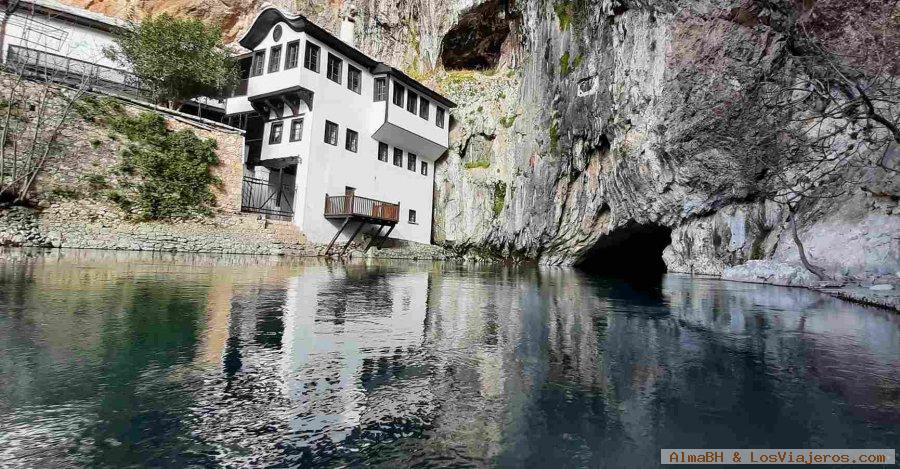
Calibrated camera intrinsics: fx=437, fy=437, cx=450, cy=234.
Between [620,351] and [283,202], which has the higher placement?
[283,202]

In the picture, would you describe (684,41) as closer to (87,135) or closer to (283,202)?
(283,202)

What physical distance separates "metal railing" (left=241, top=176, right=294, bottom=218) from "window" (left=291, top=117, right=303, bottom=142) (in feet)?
13.5

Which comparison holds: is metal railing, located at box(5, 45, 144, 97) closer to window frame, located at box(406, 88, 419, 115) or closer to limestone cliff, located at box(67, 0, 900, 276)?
limestone cliff, located at box(67, 0, 900, 276)

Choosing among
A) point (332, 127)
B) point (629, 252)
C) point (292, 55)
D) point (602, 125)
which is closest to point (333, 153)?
point (332, 127)

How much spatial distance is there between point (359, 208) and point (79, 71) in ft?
64.3

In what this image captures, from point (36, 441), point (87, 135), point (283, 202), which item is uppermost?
point (87, 135)

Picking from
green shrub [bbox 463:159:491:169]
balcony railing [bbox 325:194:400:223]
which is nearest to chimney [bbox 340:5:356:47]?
green shrub [bbox 463:159:491:169]

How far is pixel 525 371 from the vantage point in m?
3.97

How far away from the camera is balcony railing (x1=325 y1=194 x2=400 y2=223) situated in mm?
27672

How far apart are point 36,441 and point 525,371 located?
10.9 ft

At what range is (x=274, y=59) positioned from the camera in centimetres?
2847

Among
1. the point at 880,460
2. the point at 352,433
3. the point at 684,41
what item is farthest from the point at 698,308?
the point at 684,41

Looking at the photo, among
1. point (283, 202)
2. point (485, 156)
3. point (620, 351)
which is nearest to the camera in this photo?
point (620, 351)

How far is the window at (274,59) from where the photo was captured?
28.2 meters
